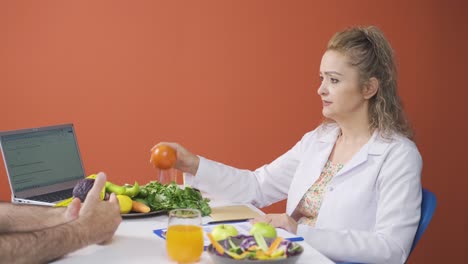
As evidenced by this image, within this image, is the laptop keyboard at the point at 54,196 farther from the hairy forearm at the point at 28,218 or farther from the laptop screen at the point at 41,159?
the hairy forearm at the point at 28,218

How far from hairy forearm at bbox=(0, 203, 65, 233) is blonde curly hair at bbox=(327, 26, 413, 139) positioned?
4.20ft

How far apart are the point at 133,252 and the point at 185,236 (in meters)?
0.25

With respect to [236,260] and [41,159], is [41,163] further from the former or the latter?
[236,260]

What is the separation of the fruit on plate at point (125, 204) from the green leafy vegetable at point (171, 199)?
10 centimetres

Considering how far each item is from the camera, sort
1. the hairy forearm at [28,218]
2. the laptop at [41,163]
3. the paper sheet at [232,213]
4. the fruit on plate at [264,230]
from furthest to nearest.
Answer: the laptop at [41,163] < the paper sheet at [232,213] < the hairy forearm at [28,218] < the fruit on plate at [264,230]

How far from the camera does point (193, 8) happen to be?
151 inches

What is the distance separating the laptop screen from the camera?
2.52 meters

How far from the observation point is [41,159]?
2645 mm

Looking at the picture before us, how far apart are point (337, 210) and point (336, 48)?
0.65 m

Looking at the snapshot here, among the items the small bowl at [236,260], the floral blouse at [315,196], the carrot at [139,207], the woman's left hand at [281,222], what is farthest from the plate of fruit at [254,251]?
the floral blouse at [315,196]

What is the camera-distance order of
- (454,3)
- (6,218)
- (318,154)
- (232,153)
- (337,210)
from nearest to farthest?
1. (6,218)
2. (337,210)
3. (318,154)
4. (454,3)
5. (232,153)

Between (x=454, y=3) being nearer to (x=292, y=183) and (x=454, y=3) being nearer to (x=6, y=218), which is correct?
(x=292, y=183)

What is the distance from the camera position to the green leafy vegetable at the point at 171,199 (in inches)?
94.7

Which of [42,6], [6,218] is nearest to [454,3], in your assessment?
[42,6]
